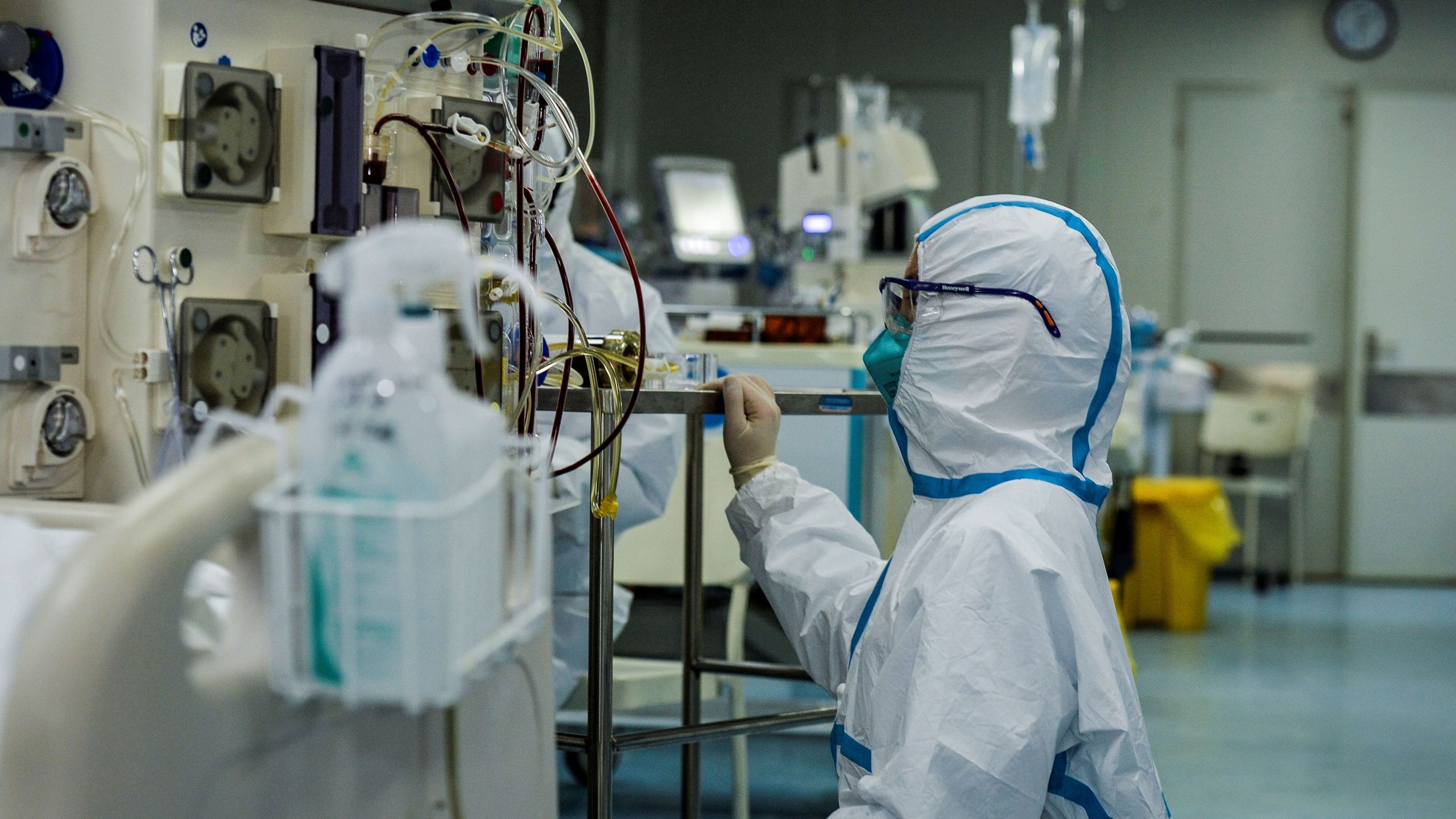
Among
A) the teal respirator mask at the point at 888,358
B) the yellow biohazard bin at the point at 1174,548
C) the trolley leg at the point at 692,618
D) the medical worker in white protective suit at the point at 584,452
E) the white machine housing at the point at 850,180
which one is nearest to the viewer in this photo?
the teal respirator mask at the point at 888,358

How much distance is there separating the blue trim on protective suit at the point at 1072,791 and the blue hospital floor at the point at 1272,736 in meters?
1.76

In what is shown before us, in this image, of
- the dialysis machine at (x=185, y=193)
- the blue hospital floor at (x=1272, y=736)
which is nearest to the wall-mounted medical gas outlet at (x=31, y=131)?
the dialysis machine at (x=185, y=193)

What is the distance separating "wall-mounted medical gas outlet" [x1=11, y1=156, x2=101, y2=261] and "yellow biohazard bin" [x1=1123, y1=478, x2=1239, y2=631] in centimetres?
478

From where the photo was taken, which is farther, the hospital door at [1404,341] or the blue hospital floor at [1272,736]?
the hospital door at [1404,341]

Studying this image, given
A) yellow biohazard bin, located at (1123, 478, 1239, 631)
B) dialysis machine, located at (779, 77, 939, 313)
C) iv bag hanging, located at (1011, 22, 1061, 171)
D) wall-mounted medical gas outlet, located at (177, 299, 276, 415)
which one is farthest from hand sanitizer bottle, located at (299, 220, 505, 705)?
yellow biohazard bin, located at (1123, 478, 1239, 631)

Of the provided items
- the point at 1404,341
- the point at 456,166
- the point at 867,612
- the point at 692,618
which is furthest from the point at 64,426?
the point at 1404,341

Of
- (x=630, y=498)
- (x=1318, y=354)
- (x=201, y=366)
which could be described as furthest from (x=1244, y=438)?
(x=201, y=366)

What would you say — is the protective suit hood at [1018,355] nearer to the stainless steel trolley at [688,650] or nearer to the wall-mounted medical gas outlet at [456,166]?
the stainless steel trolley at [688,650]

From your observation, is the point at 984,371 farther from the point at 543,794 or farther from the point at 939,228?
the point at 543,794

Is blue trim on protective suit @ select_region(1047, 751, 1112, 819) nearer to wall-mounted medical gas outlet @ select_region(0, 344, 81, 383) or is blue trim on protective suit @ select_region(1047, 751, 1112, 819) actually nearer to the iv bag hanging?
wall-mounted medical gas outlet @ select_region(0, 344, 81, 383)

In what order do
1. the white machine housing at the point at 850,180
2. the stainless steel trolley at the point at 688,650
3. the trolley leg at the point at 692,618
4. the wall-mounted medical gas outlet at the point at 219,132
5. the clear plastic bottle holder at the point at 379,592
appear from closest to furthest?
the clear plastic bottle holder at the point at 379,592, the wall-mounted medical gas outlet at the point at 219,132, the stainless steel trolley at the point at 688,650, the trolley leg at the point at 692,618, the white machine housing at the point at 850,180

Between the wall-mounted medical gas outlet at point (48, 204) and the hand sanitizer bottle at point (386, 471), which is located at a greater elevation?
the wall-mounted medical gas outlet at point (48, 204)

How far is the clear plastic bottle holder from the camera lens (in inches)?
25.6

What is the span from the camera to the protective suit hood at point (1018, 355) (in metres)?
1.51
